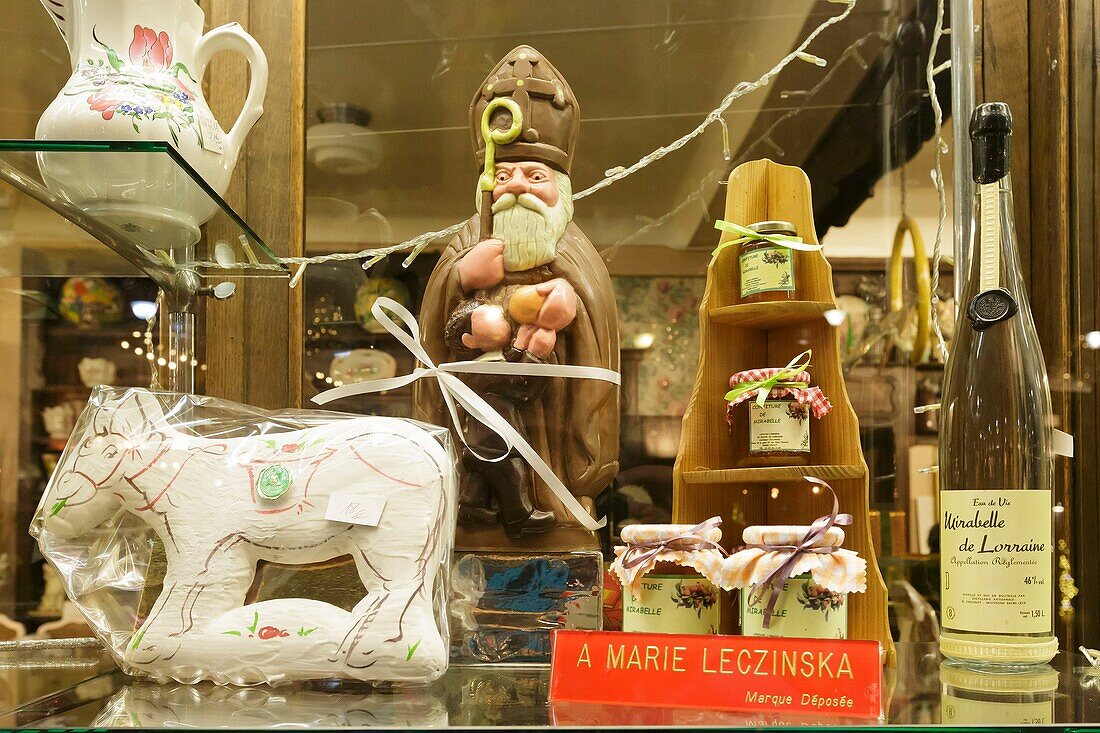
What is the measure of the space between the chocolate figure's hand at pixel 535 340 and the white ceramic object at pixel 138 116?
270 millimetres

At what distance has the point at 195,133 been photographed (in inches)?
30.5

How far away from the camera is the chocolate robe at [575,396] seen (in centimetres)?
80

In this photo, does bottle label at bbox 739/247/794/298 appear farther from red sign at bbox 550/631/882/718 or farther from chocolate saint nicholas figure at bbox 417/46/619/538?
red sign at bbox 550/631/882/718

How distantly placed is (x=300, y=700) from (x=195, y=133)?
43 cm

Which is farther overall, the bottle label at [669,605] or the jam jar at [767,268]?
the jam jar at [767,268]

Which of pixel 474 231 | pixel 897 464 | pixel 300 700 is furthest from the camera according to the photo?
pixel 897 464

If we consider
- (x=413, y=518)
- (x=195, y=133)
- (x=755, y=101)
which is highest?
(x=755, y=101)

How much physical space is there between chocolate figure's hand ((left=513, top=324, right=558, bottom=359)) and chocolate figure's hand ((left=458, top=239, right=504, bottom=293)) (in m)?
0.05

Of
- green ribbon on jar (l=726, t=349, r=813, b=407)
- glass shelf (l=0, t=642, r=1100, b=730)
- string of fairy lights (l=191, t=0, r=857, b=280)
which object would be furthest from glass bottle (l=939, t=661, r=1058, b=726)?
string of fairy lights (l=191, t=0, r=857, b=280)

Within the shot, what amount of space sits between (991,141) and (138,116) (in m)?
0.65

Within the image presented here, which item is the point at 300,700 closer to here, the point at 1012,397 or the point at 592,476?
the point at 592,476

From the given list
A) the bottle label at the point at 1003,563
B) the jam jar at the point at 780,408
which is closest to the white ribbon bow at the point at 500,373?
the jam jar at the point at 780,408

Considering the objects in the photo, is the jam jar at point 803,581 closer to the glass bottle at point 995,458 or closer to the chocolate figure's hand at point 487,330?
the glass bottle at point 995,458

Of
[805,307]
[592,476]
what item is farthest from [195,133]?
[805,307]
